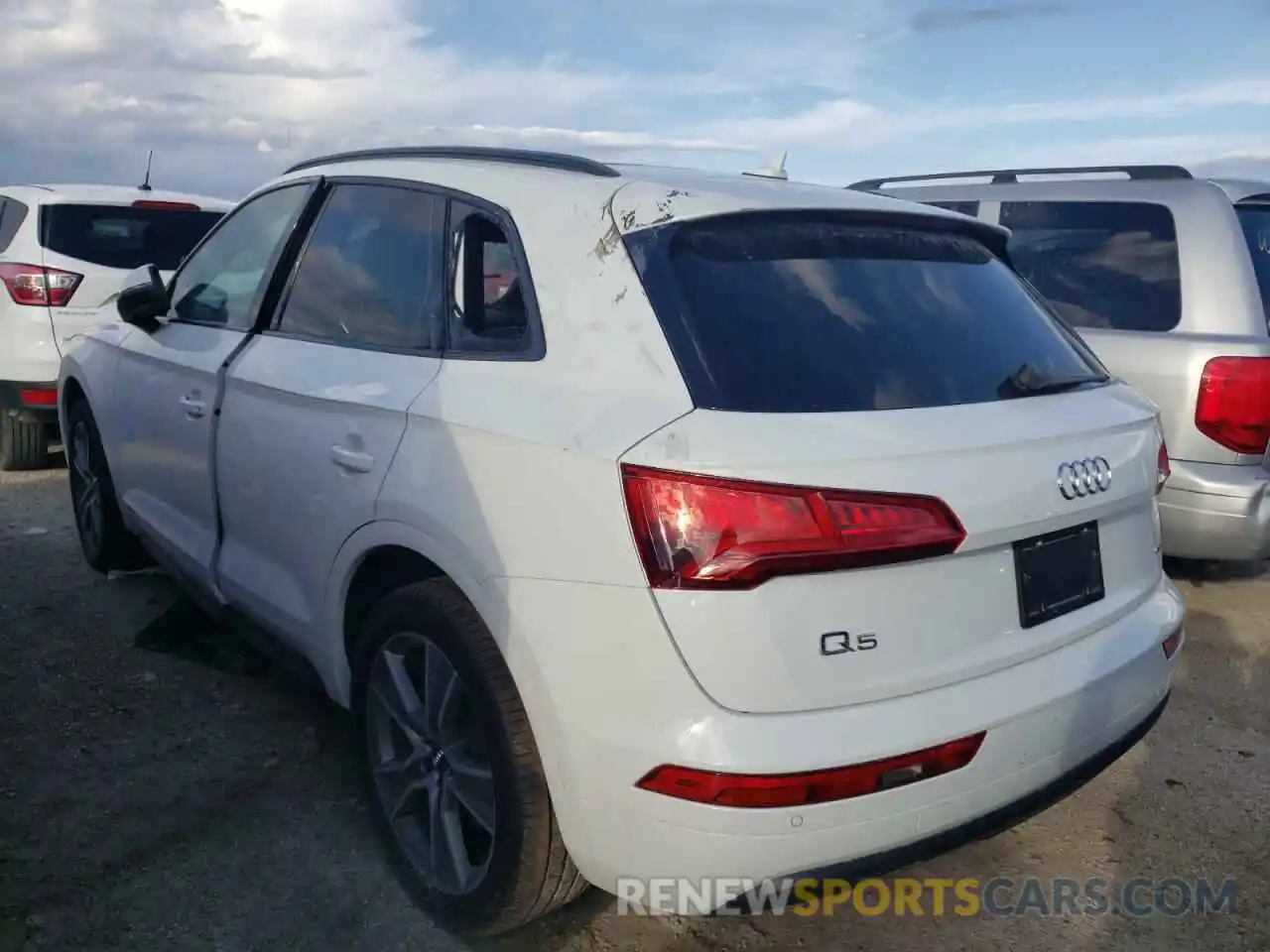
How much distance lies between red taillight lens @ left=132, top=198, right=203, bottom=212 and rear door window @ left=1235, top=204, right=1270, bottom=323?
583cm

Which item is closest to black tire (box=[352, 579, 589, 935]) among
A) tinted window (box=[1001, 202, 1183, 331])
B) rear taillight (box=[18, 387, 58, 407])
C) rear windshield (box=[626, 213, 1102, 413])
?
rear windshield (box=[626, 213, 1102, 413])

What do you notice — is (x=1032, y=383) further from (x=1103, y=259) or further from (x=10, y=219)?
(x=10, y=219)

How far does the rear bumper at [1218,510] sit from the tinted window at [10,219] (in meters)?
6.30

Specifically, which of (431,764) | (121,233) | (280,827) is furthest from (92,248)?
(431,764)

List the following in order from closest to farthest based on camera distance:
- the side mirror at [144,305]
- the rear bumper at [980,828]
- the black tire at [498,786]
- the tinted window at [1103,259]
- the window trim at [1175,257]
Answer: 1. the rear bumper at [980,828]
2. the black tire at [498,786]
3. the side mirror at [144,305]
4. the window trim at [1175,257]
5. the tinted window at [1103,259]

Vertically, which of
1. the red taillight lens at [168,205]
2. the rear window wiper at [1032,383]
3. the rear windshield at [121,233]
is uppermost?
the red taillight lens at [168,205]

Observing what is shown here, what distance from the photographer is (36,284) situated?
643 centimetres

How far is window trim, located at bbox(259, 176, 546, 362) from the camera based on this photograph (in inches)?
94.1

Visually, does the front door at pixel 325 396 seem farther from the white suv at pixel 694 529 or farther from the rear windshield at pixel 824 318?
the rear windshield at pixel 824 318

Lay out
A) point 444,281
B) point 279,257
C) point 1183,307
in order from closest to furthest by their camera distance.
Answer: point 444,281
point 279,257
point 1183,307

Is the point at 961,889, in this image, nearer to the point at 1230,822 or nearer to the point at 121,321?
the point at 1230,822

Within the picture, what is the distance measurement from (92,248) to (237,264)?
3.50m

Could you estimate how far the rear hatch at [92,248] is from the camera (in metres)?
6.48

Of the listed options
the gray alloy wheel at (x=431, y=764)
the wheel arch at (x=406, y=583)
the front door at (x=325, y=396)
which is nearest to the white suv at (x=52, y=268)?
the front door at (x=325, y=396)
